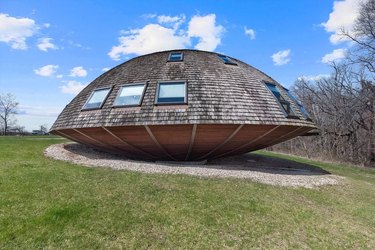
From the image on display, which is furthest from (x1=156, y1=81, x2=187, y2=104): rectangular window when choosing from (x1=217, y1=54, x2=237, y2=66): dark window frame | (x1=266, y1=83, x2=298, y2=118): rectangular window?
(x1=266, y1=83, x2=298, y2=118): rectangular window

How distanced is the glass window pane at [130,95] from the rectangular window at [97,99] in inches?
33.9

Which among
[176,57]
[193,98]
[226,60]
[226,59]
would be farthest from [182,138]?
[226,59]

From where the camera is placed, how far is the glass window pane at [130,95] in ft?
37.9

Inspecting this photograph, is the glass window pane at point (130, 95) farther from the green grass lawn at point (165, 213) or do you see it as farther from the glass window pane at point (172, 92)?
the green grass lawn at point (165, 213)

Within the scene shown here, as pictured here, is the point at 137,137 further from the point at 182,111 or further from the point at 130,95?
the point at 182,111

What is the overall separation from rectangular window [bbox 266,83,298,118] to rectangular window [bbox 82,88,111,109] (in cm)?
768

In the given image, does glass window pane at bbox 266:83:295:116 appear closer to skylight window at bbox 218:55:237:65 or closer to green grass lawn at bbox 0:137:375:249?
skylight window at bbox 218:55:237:65

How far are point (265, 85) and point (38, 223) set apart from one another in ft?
36.0

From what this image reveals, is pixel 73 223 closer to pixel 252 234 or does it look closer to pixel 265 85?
pixel 252 234

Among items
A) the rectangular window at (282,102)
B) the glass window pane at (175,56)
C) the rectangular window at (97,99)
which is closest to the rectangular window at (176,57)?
the glass window pane at (175,56)

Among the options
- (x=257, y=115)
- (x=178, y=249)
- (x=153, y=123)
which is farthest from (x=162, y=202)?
(x=257, y=115)

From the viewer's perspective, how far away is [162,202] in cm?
696

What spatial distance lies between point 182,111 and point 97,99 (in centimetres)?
453

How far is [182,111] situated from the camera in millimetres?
10711
